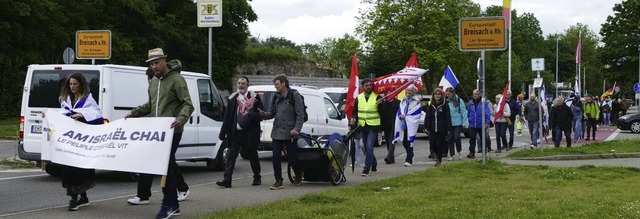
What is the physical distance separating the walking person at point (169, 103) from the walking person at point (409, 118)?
851 cm

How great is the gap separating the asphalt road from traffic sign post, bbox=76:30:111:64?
15.5ft

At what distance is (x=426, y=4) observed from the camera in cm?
6600

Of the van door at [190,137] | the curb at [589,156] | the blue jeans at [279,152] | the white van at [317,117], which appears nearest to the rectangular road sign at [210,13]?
the white van at [317,117]

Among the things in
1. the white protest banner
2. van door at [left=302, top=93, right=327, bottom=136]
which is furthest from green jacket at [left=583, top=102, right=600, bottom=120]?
the white protest banner

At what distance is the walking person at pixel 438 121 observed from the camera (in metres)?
16.3

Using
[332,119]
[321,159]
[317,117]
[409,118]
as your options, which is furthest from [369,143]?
[332,119]

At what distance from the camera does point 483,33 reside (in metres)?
15.2

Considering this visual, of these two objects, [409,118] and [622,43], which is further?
[622,43]

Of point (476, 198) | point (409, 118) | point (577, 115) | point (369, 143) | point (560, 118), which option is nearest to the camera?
point (476, 198)

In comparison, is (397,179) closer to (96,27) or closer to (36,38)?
(36,38)

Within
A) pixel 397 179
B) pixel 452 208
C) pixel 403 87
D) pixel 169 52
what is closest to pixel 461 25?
pixel 403 87

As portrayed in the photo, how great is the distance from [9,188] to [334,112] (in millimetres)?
9520

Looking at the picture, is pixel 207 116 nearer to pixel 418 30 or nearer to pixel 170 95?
pixel 170 95

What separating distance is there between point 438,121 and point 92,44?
8804 mm
